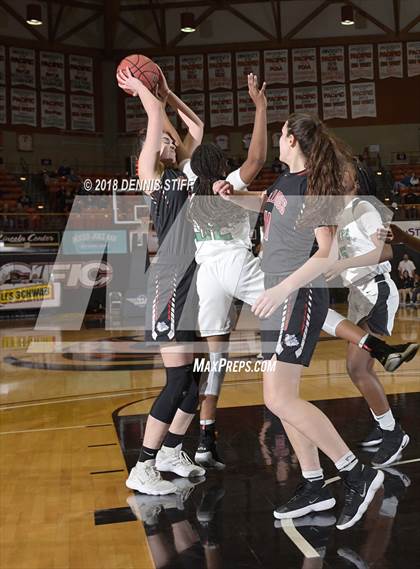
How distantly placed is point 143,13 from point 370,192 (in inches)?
872

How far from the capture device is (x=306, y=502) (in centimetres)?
361

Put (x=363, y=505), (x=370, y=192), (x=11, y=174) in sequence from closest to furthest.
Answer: (x=363, y=505) < (x=370, y=192) < (x=11, y=174)

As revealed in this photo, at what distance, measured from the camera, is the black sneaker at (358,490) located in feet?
11.4

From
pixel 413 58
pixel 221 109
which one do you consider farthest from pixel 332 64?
pixel 221 109

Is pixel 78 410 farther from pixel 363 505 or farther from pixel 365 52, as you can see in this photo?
pixel 365 52

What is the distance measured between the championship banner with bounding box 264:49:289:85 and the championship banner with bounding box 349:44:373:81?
7.27 feet

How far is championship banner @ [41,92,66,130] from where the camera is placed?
79.8 feet

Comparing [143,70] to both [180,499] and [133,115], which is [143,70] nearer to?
[180,499]

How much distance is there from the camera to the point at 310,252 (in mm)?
3516

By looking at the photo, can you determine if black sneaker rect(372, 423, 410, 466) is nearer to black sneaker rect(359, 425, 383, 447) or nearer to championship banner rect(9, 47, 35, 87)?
black sneaker rect(359, 425, 383, 447)

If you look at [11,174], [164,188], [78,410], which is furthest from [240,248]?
[11,174]

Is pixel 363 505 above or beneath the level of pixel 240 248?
beneath

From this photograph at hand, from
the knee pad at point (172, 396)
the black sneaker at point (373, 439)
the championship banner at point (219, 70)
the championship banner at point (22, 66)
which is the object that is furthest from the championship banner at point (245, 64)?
the knee pad at point (172, 396)

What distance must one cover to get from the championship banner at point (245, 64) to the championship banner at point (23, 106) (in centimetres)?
692
